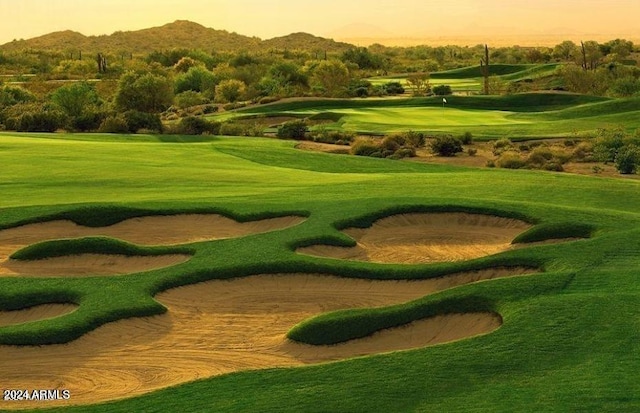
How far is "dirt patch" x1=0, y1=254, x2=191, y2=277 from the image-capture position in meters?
20.9

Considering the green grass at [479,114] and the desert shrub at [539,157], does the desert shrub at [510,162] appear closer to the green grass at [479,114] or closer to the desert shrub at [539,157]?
the desert shrub at [539,157]

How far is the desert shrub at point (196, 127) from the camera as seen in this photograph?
55625 millimetres

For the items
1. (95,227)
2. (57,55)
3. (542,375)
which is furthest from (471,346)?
(57,55)

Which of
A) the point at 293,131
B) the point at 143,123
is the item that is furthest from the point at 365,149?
the point at 143,123

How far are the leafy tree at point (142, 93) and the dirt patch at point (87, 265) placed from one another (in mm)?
51060

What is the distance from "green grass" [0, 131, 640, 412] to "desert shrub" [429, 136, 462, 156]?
10.7m

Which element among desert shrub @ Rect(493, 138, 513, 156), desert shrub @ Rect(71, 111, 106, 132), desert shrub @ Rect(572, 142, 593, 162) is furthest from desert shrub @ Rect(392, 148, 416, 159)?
desert shrub @ Rect(71, 111, 106, 132)

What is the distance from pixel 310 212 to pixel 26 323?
10437 mm

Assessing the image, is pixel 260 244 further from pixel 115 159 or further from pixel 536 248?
pixel 115 159

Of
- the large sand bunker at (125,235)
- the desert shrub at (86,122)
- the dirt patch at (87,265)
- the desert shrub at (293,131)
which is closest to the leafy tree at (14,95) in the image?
the desert shrub at (86,122)

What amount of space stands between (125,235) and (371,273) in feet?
25.6

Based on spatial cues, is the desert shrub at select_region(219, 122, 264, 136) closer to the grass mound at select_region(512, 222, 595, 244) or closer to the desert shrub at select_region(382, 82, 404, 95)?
the grass mound at select_region(512, 222, 595, 244)

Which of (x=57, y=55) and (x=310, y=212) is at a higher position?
(x=57, y=55)

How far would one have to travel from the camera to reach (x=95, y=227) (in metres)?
24.5
